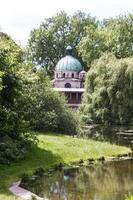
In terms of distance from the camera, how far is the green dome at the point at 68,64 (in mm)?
103875

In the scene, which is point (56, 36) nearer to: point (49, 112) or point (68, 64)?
point (68, 64)

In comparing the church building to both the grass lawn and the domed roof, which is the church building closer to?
the domed roof

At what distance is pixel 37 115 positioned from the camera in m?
40.6

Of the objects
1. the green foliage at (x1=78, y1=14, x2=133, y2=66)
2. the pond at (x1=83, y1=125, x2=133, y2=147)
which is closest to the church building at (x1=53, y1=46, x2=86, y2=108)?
the green foliage at (x1=78, y1=14, x2=133, y2=66)

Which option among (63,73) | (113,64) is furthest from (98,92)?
(63,73)

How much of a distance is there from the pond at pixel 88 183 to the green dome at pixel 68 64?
77.1 metres

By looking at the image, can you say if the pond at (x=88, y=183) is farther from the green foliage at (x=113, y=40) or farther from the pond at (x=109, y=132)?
the green foliage at (x=113, y=40)

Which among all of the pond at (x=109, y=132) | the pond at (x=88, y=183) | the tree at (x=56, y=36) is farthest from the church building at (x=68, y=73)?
the pond at (x=88, y=183)

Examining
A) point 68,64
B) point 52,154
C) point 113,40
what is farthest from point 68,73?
point 52,154

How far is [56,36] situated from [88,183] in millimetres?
91338

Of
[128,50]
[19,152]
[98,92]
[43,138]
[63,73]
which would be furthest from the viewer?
[63,73]

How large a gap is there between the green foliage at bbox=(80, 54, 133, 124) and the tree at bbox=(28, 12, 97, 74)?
153ft

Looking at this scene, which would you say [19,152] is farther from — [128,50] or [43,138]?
[128,50]

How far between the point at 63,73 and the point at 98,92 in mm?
45493
